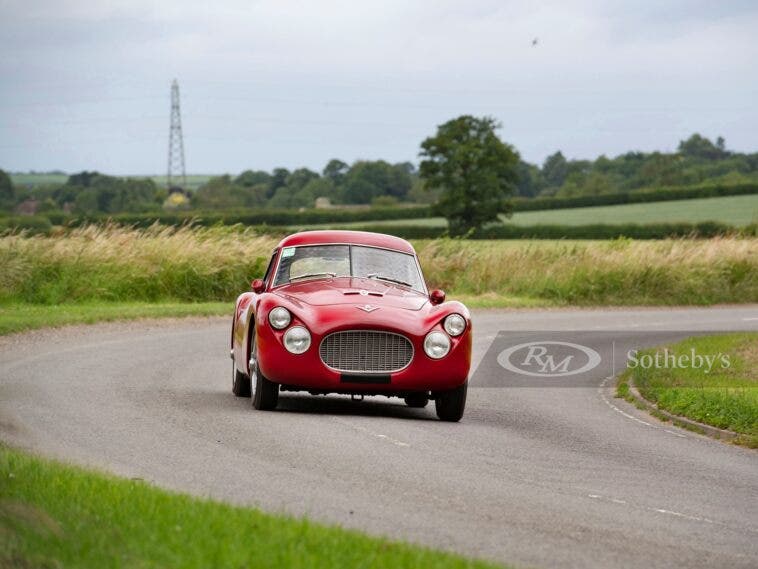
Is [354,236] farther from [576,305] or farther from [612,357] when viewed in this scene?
[576,305]

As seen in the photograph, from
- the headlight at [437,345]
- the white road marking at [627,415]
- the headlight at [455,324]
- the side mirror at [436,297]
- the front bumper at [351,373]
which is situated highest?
the side mirror at [436,297]

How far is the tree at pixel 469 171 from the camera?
327ft

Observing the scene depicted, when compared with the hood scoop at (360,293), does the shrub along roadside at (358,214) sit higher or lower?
lower

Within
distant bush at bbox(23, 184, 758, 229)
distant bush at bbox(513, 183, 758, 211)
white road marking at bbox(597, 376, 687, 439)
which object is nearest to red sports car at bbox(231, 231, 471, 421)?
white road marking at bbox(597, 376, 687, 439)

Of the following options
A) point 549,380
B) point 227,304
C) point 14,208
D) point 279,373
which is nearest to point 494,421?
point 279,373

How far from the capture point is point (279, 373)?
13305 mm

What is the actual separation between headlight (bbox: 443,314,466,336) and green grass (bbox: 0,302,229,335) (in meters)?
11.9

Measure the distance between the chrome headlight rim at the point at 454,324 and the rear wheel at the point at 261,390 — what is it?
1.73 m

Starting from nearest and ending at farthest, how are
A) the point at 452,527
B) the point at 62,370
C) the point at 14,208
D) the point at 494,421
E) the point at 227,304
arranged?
the point at 452,527 < the point at 494,421 < the point at 62,370 < the point at 227,304 < the point at 14,208

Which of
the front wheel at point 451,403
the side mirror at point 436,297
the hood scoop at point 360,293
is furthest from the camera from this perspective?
the side mirror at point 436,297

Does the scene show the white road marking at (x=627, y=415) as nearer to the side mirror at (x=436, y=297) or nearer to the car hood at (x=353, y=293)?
the side mirror at (x=436, y=297)

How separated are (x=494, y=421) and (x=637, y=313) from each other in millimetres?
20038
